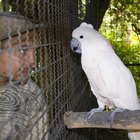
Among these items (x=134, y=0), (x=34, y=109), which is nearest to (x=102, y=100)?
(x=34, y=109)

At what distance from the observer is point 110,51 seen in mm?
1715

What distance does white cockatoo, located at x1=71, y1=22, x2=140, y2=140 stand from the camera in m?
1.66

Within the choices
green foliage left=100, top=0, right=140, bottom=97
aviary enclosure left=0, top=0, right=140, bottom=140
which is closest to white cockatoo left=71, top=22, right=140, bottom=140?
aviary enclosure left=0, top=0, right=140, bottom=140

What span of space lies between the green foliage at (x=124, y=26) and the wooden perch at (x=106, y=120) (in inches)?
111

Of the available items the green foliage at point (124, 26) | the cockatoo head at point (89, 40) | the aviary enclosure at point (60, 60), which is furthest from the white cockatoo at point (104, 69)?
the green foliage at point (124, 26)

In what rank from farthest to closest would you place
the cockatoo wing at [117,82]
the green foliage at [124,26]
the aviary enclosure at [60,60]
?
the green foliage at [124,26], the cockatoo wing at [117,82], the aviary enclosure at [60,60]

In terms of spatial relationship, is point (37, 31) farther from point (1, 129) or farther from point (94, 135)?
point (94, 135)

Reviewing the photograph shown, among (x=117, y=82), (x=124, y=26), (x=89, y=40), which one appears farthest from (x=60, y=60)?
(x=124, y=26)

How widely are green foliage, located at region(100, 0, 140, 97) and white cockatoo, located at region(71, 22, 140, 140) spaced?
2576mm

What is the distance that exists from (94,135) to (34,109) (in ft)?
7.34

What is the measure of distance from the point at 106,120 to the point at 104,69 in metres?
0.28

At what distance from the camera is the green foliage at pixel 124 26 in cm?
493

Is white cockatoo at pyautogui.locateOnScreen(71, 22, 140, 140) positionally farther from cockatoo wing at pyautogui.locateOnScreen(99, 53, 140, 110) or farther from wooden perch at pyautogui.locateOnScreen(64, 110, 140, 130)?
wooden perch at pyautogui.locateOnScreen(64, 110, 140, 130)

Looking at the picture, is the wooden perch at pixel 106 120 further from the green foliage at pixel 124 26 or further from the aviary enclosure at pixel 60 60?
the green foliage at pixel 124 26
